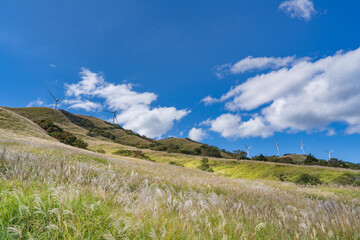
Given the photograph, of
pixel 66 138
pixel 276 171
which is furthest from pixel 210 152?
pixel 66 138

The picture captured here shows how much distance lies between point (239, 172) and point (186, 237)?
33.9 m

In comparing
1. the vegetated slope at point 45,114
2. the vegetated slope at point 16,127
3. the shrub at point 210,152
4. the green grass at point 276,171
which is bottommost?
the green grass at point 276,171

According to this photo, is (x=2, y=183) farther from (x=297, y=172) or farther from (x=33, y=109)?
(x=33, y=109)

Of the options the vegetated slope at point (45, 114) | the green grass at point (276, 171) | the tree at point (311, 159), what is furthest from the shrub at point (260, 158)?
the vegetated slope at point (45, 114)

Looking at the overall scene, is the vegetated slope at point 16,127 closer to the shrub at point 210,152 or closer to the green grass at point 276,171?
the green grass at point 276,171

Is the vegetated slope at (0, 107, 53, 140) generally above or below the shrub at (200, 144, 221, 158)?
below

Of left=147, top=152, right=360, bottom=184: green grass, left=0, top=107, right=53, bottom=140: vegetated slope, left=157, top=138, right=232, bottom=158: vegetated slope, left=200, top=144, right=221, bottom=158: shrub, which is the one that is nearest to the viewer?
left=147, top=152, right=360, bottom=184: green grass

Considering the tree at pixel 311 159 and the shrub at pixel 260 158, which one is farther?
the shrub at pixel 260 158

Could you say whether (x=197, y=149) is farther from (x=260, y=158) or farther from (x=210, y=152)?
(x=260, y=158)

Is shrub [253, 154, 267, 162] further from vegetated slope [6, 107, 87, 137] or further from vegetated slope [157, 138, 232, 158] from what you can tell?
vegetated slope [6, 107, 87, 137]

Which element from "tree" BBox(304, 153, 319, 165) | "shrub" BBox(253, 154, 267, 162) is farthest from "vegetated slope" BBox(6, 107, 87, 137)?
"tree" BBox(304, 153, 319, 165)

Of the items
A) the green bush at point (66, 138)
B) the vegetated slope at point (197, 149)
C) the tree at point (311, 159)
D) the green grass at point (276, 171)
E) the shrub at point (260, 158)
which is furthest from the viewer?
the vegetated slope at point (197, 149)

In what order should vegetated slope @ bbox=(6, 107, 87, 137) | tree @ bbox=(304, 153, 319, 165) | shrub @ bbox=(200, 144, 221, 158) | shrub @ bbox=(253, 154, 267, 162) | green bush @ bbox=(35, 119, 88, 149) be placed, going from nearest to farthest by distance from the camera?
green bush @ bbox=(35, 119, 88, 149) < tree @ bbox=(304, 153, 319, 165) < shrub @ bbox=(253, 154, 267, 162) < shrub @ bbox=(200, 144, 221, 158) < vegetated slope @ bbox=(6, 107, 87, 137)

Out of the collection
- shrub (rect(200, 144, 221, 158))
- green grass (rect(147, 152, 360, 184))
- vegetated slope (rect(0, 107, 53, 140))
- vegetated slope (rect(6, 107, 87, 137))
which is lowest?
green grass (rect(147, 152, 360, 184))
